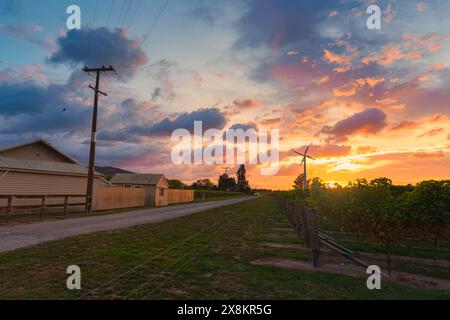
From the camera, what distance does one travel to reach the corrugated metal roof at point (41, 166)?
81.0 ft

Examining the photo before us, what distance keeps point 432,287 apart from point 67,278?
Result: 959 centimetres

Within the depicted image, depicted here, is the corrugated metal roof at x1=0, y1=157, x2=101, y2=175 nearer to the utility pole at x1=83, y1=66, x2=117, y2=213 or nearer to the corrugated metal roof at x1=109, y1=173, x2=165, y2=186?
the utility pole at x1=83, y1=66, x2=117, y2=213

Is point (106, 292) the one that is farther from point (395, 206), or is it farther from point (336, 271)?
point (395, 206)

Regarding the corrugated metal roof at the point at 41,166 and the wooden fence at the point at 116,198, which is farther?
the wooden fence at the point at 116,198

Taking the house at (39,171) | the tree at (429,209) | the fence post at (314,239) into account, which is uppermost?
the house at (39,171)

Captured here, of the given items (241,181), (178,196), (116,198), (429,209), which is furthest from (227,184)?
(429,209)

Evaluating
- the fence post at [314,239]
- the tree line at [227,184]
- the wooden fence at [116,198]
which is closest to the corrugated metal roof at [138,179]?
the wooden fence at [116,198]

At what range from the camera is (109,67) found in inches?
1140

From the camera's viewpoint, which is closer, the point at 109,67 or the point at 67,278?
the point at 67,278

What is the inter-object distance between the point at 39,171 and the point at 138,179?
20985mm

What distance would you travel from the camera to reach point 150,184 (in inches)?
1820

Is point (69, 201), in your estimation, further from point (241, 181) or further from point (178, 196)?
point (241, 181)

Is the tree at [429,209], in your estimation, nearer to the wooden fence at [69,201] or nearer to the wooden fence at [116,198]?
the wooden fence at [69,201]
